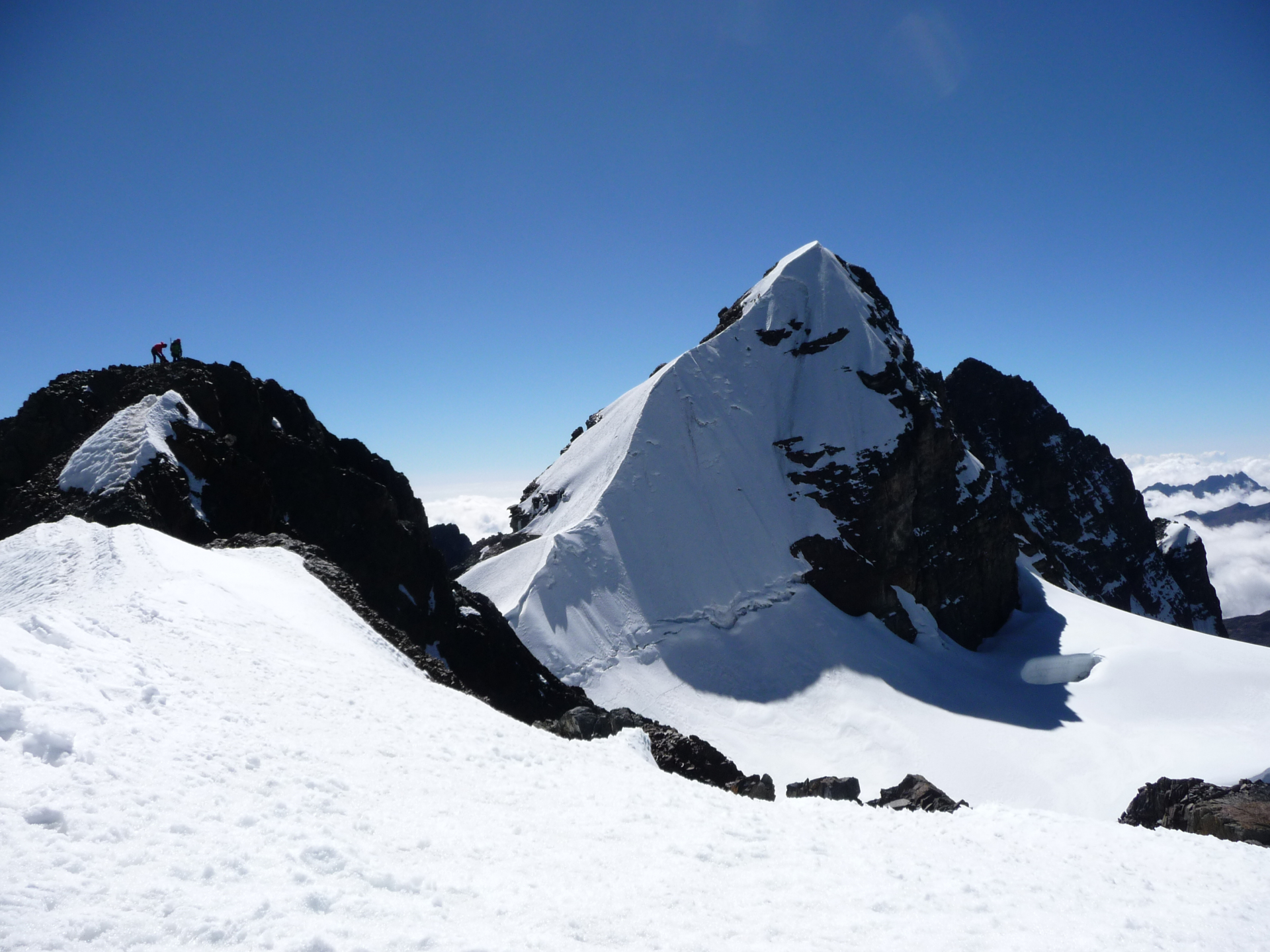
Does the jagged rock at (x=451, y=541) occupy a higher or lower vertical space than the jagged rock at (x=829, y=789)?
higher

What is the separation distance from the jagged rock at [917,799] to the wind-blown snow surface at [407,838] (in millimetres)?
2221

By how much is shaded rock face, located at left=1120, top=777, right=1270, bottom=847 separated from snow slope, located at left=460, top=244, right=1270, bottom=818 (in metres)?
12.5

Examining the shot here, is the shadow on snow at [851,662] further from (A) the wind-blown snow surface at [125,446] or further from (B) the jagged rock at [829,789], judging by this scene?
(A) the wind-blown snow surface at [125,446]

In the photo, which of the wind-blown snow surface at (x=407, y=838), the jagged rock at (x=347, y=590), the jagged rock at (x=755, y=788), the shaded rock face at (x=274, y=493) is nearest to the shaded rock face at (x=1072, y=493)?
the shaded rock face at (x=274, y=493)

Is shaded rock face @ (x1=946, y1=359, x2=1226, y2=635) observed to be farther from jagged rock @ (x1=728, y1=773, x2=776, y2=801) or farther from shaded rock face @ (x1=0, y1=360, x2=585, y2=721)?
jagged rock @ (x1=728, y1=773, x2=776, y2=801)

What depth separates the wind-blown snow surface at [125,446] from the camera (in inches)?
757

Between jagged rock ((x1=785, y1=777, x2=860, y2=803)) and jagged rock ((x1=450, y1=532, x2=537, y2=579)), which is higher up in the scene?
jagged rock ((x1=450, y1=532, x2=537, y2=579))

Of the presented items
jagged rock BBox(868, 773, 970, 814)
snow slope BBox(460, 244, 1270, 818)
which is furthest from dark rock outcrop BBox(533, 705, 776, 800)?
snow slope BBox(460, 244, 1270, 818)

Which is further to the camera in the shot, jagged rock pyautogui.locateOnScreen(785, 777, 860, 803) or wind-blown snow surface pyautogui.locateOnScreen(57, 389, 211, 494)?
wind-blown snow surface pyautogui.locateOnScreen(57, 389, 211, 494)

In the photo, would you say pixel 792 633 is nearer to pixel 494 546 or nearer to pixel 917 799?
pixel 494 546

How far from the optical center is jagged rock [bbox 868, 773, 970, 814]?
13.9m

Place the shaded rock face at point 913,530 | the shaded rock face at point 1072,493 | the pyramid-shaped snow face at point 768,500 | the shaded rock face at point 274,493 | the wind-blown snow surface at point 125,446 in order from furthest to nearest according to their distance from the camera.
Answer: the shaded rock face at point 1072,493
the shaded rock face at point 913,530
the pyramid-shaped snow face at point 768,500
the shaded rock face at point 274,493
the wind-blown snow surface at point 125,446

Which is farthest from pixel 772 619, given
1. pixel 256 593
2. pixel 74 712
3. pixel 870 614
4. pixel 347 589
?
pixel 74 712

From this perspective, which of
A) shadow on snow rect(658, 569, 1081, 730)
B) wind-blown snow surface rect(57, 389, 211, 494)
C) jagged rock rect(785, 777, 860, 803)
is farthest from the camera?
shadow on snow rect(658, 569, 1081, 730)
